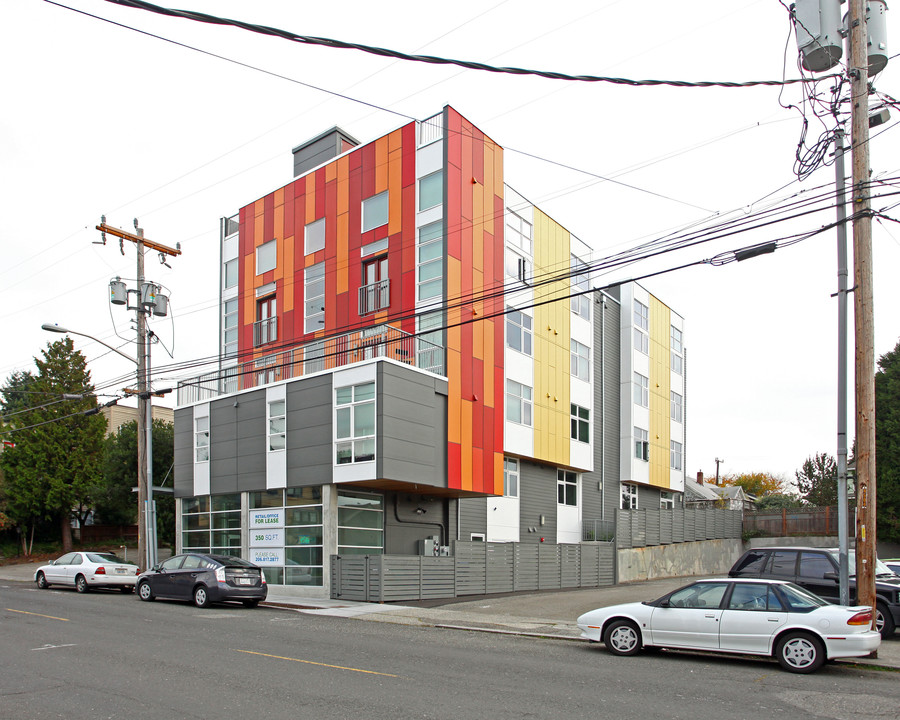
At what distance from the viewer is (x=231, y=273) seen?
120 ft

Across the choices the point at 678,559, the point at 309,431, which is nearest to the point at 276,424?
the point at 309,431

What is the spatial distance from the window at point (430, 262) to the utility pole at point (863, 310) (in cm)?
1554

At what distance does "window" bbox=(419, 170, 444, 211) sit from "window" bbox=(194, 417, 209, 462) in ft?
37.7

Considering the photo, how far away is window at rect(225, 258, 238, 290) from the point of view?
36312mm

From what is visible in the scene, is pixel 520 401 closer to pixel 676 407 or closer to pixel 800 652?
pixel 676 407

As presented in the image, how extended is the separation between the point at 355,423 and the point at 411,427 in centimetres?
174

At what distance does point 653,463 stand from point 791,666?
32.9m

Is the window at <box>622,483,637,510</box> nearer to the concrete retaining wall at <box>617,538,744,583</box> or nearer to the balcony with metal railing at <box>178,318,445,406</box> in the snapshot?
the concrete retaining wall at <box>617,538,744,583</box>

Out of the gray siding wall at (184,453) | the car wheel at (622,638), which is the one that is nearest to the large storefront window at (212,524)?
the gray siding wall at (184,453)

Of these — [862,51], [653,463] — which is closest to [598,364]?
[653,463]

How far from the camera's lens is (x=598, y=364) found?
39938mm

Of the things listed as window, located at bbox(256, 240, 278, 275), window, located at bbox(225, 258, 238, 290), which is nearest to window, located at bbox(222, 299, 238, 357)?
window, located at bbox(225, 258, 238, 290)

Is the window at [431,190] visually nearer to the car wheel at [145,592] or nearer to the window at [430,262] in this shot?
the window at [430,262]

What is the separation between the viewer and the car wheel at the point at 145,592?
74.9 feet
